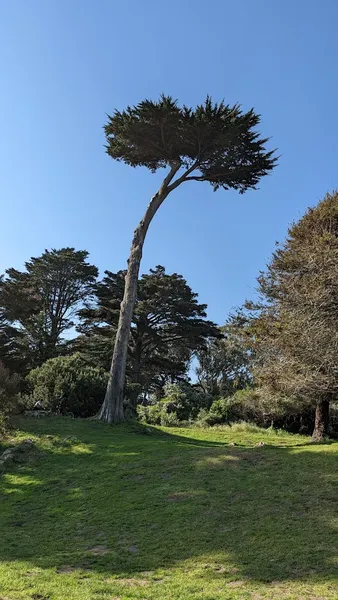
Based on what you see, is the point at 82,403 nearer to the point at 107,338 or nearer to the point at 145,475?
the point at 145,475

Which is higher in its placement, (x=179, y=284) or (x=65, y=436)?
(x=179, y=284)

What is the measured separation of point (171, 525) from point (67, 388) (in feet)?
38.7

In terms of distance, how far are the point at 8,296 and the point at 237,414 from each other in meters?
17.0

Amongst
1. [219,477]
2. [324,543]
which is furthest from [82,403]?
[324,543]

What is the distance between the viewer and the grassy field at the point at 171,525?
420 cm

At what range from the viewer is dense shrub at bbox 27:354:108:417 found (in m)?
17.0

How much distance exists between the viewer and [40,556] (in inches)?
206

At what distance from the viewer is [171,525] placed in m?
6.03

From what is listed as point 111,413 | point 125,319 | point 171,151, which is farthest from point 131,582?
point 171,151

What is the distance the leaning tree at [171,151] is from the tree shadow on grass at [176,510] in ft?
22.1

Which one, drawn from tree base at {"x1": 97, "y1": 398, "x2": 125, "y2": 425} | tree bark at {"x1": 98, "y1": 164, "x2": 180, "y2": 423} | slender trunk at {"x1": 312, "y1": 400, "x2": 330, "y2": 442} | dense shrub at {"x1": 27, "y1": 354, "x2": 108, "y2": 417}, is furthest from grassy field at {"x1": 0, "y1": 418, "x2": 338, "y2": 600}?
dense shrub at {"x1": 27, "y1": 354, "x2": 108, "y2": 417}

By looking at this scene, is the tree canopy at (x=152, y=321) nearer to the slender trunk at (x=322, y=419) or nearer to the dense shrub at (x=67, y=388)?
the dense shrub at (x=67, y=388)

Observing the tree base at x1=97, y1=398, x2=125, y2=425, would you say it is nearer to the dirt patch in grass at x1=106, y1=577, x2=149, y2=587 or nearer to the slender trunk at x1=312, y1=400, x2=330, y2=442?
the slender trunk at x1=312, y1=400, x2=330, y2=442

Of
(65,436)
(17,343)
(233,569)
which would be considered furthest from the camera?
(17,343)
